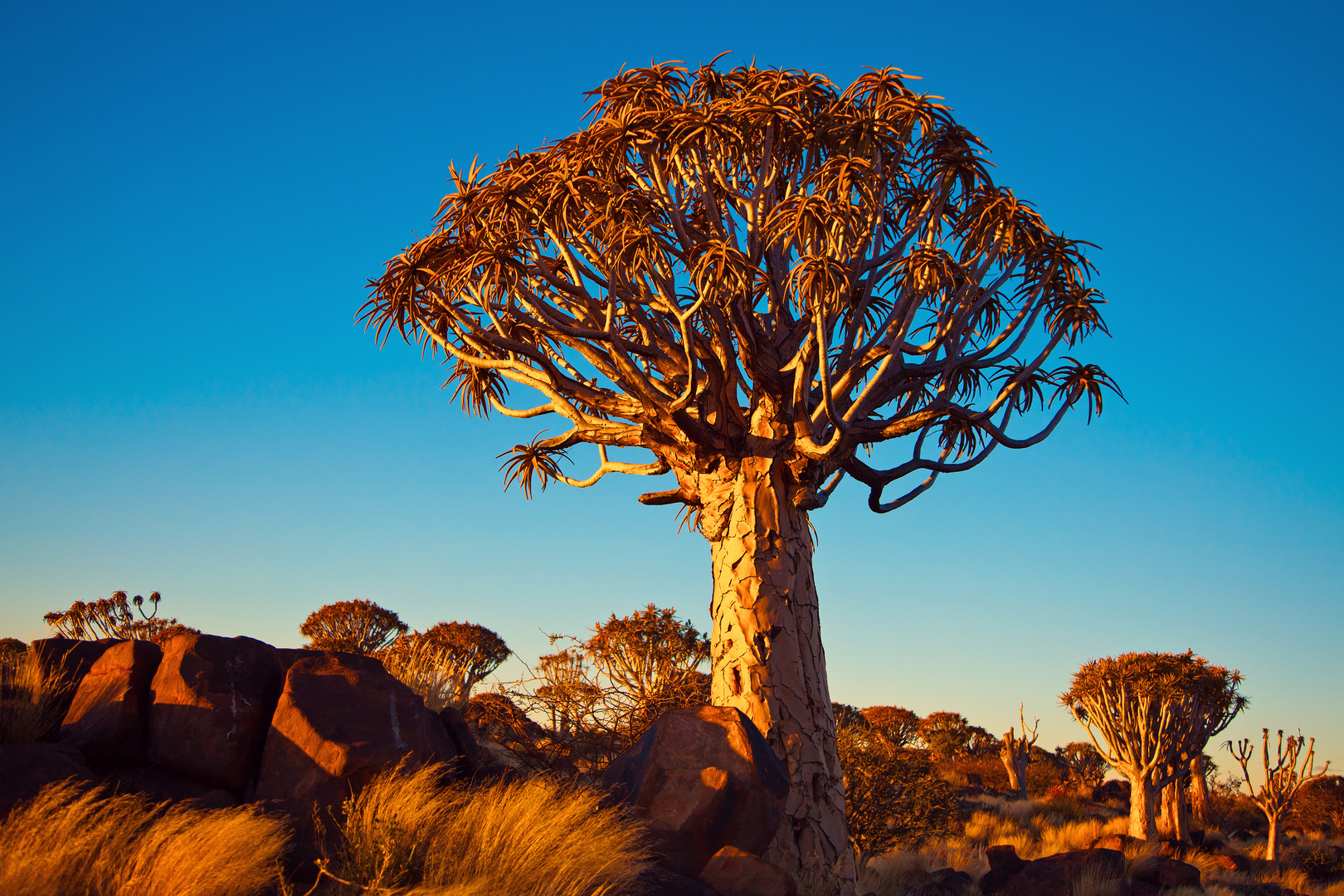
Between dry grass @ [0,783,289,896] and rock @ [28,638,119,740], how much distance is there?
174 cm

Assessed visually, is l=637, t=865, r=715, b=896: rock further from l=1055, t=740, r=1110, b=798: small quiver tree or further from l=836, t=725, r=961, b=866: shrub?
l=1055, t=740, r=1110, b=798: small quiver tree

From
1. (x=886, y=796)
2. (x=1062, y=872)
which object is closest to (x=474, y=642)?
(x=886, y=796)

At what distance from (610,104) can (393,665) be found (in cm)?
680

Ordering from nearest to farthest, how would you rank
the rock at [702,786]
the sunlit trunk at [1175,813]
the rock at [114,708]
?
1. the rock at [114,708]
2. the rock at [702,786]
3. the sunlit trunk at [1175,813]

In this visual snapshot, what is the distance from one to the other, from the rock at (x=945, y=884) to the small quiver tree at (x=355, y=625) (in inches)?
653

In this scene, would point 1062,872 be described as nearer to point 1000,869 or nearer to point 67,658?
point 1000,869

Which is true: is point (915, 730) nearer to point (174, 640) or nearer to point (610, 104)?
point (610, 104)

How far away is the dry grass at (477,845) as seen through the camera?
4.41 m

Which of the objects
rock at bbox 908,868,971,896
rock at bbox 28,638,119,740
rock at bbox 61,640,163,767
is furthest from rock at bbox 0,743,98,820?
rock at bbox 908,868,971,896

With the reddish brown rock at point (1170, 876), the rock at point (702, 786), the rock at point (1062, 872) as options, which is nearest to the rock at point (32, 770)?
the rock at point (702, 786)

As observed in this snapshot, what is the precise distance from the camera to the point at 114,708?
5.59m

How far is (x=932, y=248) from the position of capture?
27.3 ft

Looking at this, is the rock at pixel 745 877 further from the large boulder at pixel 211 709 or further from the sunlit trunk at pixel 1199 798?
the sunlit trunk at pixel 1199 798

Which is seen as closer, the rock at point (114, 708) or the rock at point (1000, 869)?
the rock at point (114, 708)
